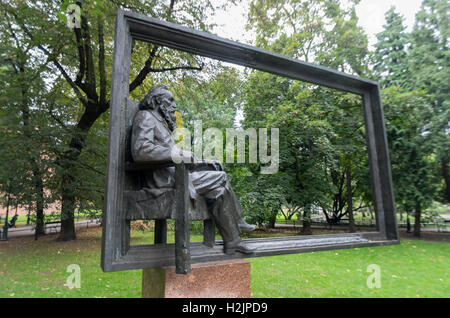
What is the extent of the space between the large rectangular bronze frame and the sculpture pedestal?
0.09 m

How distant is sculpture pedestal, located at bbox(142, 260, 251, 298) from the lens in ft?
7.67

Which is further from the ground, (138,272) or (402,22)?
(402,22)

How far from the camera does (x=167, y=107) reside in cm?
257

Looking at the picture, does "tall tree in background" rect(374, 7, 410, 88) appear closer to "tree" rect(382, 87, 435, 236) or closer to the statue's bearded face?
"tree" rect(382, 87, 435, 236)

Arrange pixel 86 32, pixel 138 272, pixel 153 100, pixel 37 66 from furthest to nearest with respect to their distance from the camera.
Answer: pixel 37 66 → pixel 86 32 → pixel 138 272 → pixel 153 100

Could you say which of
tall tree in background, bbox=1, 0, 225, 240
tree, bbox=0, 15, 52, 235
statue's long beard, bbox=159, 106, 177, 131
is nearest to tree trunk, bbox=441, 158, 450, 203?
tall tree in background, bbox=1, 0, 225, 240

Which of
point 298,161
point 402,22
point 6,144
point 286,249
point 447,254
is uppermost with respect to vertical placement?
point 402,22

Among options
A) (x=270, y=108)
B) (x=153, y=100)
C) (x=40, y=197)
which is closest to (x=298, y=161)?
(x=270, y=108)

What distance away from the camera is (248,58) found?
2945 mm

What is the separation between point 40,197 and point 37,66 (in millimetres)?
3455

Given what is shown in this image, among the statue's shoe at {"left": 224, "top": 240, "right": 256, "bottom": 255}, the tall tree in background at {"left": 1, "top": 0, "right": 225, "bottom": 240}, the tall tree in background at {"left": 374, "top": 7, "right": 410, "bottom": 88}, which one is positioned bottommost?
the statue's shoe at {"left": 224, "top": 240, "right": 256, "bottom": 255}

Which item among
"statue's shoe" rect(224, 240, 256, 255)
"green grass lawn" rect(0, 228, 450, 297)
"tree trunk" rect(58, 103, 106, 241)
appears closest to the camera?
"statue's shoe" rect(224, 240, 256, 255)

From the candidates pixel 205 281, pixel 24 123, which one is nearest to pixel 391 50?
pixel 205 281
